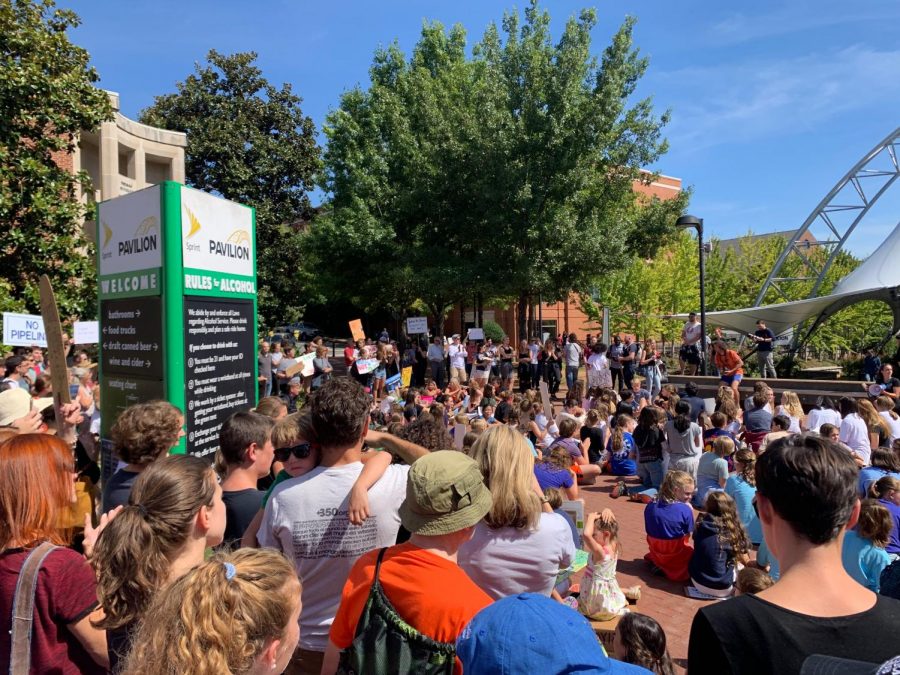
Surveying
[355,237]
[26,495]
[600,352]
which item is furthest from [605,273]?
[26,495]

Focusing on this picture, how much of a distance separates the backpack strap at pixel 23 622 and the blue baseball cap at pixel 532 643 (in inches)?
58.5

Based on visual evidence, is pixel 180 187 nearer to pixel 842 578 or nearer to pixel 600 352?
pixel 842 578

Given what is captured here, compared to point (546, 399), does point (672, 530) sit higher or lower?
lower

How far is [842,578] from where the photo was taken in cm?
180

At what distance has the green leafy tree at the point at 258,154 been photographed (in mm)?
30922

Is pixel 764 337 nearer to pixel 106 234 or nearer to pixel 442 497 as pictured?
pixel 106 234

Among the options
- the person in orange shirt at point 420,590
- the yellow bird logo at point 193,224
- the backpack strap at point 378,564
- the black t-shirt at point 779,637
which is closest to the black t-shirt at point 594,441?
the yellow bird logo at point 193,224

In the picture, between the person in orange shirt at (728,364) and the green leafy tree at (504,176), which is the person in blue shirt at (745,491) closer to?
the person in orange shirt at (728,364)

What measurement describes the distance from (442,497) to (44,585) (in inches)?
52.9

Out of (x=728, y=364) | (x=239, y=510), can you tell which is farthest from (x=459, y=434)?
(x=728, y=364)

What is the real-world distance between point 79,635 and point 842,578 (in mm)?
2342

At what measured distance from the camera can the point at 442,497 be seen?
223 centimetres

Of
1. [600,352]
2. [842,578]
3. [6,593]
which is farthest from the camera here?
[600,352]

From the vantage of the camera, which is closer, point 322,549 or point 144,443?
point 322,549
